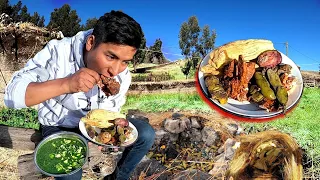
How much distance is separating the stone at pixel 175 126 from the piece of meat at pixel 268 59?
237 centimetres

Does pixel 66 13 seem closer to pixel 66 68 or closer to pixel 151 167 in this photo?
pixel 151 167

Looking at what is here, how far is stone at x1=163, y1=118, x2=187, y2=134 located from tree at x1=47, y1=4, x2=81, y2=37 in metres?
6.13

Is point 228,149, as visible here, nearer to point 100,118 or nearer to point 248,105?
point 248,105

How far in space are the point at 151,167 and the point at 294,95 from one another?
6.11 ft

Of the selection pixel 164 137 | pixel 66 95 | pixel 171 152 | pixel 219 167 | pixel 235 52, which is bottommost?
pixel 219 167

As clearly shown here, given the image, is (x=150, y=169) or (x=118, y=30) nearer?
(x=118, y=30)

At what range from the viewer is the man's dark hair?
1.86m

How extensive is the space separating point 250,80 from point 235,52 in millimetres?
184

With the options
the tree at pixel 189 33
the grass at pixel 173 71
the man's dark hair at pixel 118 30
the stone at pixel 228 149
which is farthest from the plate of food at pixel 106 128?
the tree at pixel 189 33

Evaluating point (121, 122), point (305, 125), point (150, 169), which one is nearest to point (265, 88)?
point (121, 122)

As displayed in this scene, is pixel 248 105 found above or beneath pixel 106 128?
above

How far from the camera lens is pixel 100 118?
2117 millimetres

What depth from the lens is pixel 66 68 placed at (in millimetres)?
2182

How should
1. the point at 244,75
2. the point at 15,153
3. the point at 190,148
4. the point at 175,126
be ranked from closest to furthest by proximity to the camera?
the point at 244,75 < the point at 15,153 < the point at 190,148 < the point at 175,126
